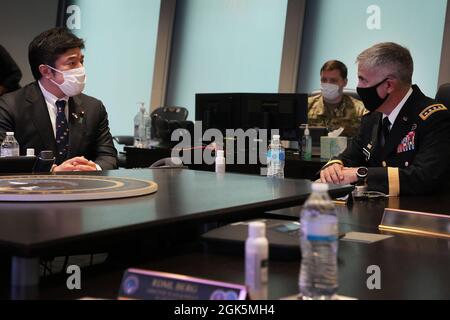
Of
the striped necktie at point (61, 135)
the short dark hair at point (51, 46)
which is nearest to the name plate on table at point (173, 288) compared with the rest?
the striped necktie at point (61, 135)

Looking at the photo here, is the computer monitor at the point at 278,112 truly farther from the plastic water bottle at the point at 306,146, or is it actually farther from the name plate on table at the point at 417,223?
the name plate on table at the point at 417,223

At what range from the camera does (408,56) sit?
116 inches

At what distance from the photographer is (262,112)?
4.61 m

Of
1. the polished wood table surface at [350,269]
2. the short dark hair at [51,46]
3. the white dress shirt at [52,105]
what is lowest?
the polished wood table surface at [350,269]

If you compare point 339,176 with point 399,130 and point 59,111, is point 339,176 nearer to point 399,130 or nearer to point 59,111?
point 399,130

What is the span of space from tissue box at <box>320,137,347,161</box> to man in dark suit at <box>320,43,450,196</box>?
0.99 metres

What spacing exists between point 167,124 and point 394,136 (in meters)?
3.21

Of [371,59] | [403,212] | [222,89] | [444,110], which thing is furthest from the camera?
[222,89]

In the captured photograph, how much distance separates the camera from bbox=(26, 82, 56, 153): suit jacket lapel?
3127 millimetres

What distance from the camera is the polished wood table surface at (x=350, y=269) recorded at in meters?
1.27

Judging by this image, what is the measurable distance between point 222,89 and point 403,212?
521cm

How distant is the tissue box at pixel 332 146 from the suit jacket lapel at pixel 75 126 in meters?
1.67
